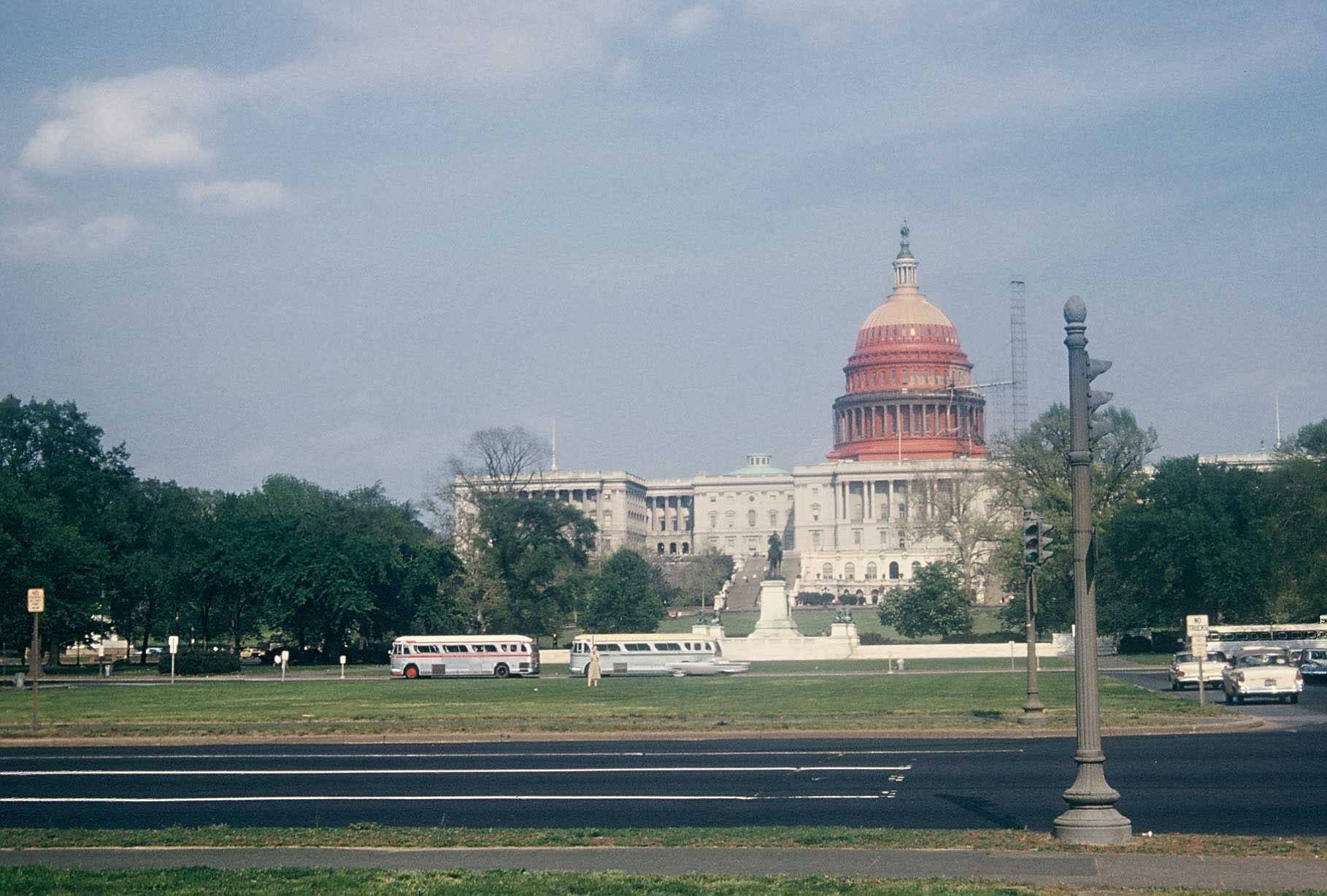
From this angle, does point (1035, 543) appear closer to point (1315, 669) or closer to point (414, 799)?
point (414, 799)

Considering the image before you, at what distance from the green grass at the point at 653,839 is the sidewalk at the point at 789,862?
343 mm

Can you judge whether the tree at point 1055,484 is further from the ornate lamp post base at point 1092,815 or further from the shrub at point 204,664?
the ornate lamp post base at point 1092,815

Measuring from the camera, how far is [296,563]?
87.4 meters

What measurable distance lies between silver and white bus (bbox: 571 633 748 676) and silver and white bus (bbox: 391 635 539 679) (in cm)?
269

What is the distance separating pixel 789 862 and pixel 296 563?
7483cm

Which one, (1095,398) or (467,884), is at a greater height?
(1095,398)

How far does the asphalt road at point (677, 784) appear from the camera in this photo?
2039 cm

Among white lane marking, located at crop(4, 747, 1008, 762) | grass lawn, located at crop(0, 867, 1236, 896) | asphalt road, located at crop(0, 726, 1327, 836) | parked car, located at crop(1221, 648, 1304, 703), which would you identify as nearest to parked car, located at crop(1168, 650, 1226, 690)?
parked car, located at crop(1221, 648, 1304, 703)

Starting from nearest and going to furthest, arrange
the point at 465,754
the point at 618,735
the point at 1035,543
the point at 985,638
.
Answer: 1. the point at 465,754
2. the point at 1035,543
3. the point at 618,735
4. the point at 985,638

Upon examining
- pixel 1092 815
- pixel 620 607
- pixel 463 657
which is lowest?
pixel 463 657

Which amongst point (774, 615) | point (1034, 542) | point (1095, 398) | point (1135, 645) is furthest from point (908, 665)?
point (1095, 398)

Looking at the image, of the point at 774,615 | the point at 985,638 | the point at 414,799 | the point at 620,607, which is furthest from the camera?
the point at 620,607

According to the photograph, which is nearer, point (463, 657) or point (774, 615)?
point (463, 657)

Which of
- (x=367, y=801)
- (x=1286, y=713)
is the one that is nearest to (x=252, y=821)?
(x=367, y=801)
